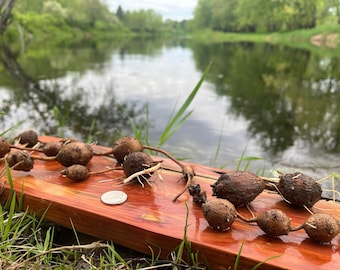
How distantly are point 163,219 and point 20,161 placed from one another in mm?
550

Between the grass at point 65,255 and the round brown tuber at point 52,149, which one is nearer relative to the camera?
the grass at point 65,255

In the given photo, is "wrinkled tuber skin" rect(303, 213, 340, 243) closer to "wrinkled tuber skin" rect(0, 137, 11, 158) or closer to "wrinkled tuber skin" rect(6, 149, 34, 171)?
"wrinkled tuber skin" rect(6, 149, 34, 171)

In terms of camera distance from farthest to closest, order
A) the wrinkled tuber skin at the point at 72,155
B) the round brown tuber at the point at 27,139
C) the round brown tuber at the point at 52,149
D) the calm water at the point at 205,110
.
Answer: the calm water at the point at 205,110 → the round brown tuber at the point at 27,139 → the round brown tuber at the point at 52,149 → the wrinkled tuber skin at the point at 72,155

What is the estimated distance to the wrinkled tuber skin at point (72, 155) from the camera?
1133 mm

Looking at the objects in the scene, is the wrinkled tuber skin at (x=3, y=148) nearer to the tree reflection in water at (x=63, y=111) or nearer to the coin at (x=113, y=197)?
the coin at (x=113, y=197)

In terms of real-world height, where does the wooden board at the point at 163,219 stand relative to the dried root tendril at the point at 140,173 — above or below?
below

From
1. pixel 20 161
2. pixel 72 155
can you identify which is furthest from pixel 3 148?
pixel 72 155

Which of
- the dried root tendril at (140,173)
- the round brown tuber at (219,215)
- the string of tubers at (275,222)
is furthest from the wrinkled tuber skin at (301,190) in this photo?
the dried root tendril at (140,173)

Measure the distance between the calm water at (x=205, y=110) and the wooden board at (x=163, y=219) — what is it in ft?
2.90

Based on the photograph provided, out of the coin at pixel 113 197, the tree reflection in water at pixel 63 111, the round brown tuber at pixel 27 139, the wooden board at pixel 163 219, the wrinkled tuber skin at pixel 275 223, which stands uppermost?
the round brown tuber at pixel 27 139

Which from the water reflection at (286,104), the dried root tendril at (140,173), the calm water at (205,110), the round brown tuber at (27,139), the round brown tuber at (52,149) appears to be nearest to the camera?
the dried root tendril at (140,173)

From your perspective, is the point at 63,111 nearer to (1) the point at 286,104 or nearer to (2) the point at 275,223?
(1) the point at 286,104

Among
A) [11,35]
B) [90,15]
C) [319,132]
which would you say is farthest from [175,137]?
[90,15]

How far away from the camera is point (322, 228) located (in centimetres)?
76
